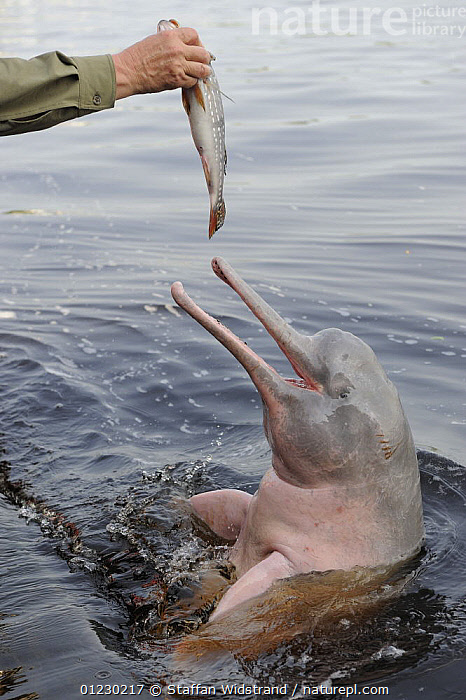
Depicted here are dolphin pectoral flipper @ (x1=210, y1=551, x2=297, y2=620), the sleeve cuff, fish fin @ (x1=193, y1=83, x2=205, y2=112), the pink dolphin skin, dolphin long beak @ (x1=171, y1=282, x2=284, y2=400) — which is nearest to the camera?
dolphin long beak @ (x1=171, y1=282, x2=284, y2=400)

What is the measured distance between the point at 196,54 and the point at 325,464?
2071 millimetres

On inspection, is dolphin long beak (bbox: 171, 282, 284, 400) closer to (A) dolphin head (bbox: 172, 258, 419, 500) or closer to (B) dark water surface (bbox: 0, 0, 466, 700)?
(A) dolphin head (bbox: 172, 258, 419, 500)

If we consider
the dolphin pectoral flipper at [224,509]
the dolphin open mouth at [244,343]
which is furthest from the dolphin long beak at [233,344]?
the dolphin pectoral flipper at [224,509]

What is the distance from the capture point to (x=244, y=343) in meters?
4.43

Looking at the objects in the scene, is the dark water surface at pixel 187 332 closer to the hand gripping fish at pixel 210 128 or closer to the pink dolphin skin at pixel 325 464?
the pink dolphin skin at pixel 325 464

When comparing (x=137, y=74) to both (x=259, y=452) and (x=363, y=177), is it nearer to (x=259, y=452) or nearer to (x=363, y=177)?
(x=259, y=452)

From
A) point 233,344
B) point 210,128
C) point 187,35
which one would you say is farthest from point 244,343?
point 187,35

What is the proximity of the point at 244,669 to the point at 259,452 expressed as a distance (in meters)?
2.54

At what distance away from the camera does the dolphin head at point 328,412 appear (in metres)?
4.55

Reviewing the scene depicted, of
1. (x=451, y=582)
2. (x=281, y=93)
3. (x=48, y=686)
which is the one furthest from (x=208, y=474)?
(x=281, y=93)

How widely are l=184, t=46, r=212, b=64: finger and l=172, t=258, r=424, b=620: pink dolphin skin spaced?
1.05 metres

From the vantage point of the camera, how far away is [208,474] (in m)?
6.41

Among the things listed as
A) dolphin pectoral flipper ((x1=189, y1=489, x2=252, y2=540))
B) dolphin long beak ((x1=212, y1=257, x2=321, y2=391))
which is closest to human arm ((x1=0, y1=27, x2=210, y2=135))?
dolphin long beak ((x1=212, y1=257, x2=321, y2=391))

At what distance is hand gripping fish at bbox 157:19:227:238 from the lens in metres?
4.64
